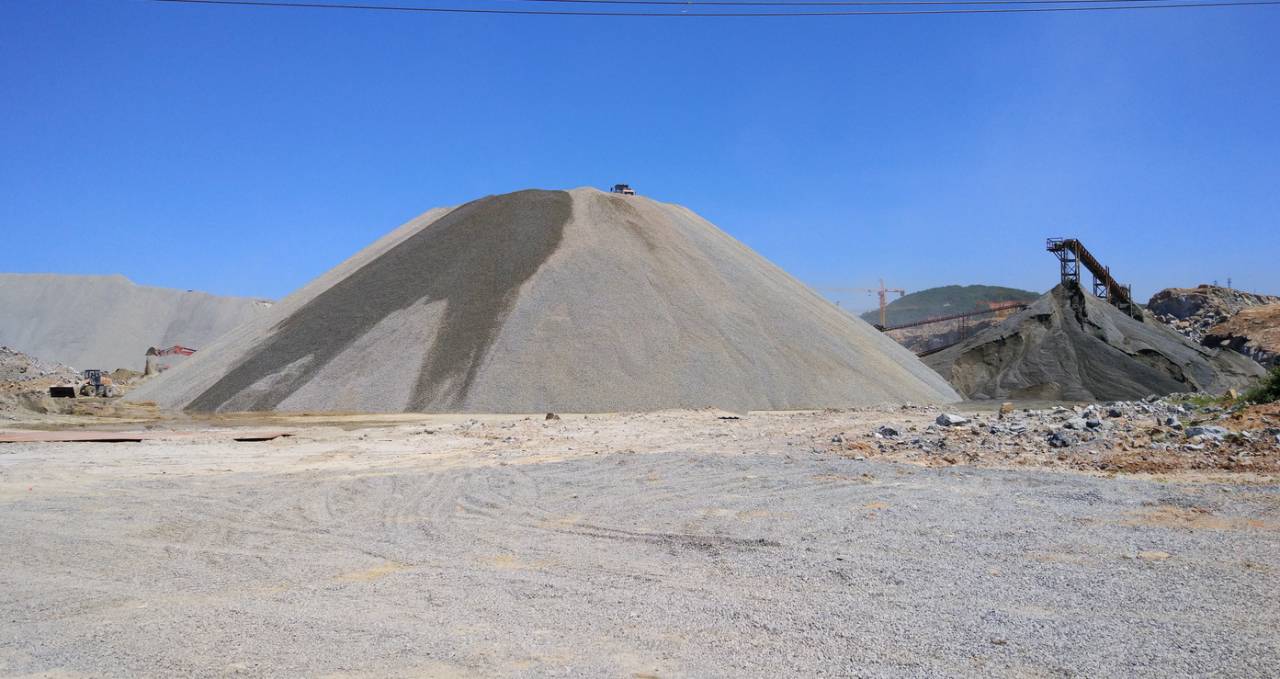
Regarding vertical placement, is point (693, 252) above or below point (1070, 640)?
above

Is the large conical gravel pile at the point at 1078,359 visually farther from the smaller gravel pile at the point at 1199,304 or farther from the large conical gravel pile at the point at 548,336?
the smaller gravel pile at the point at 1199,304

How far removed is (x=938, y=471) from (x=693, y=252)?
20.2 meters

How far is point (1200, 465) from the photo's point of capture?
928 cm

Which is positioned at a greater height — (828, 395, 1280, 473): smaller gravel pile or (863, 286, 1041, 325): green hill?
(863, 286, 1041, 325): green hill

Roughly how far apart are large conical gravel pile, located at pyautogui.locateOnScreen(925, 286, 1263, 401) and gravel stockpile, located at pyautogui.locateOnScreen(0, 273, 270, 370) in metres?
52.1

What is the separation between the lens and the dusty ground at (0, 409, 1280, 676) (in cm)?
405

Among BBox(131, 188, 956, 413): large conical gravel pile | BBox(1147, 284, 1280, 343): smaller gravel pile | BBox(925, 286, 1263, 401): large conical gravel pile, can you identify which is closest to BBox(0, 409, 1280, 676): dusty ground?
BBox(131, 188, 956, 413): large conical gravel pile

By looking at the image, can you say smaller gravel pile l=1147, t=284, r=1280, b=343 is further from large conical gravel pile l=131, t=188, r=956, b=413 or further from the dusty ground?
the dusty ground

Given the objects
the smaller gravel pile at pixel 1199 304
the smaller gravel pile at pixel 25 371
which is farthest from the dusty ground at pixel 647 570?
the smaller gravel pile at pixel 1199 304

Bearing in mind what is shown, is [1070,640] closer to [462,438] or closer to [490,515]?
[490,515]

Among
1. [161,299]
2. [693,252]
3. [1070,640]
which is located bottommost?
[1070,640]

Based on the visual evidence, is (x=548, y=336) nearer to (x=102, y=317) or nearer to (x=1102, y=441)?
(x=1102, y=441)

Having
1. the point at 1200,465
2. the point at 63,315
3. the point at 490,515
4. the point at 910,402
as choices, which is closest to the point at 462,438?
the point at 490,515

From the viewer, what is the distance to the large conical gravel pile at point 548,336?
21.5 m
